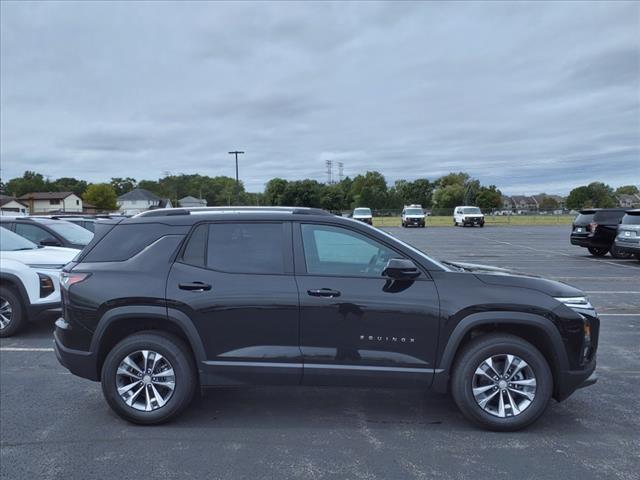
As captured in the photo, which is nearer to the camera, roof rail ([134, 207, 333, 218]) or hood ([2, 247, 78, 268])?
roof rail ([134, 207, 333, 218])

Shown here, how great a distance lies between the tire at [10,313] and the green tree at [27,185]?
5646 inches

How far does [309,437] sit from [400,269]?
4.98 feet

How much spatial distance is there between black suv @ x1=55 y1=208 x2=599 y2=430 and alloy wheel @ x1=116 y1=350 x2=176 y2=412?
0.01 m

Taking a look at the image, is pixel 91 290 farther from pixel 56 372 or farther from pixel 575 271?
pixel 575 271

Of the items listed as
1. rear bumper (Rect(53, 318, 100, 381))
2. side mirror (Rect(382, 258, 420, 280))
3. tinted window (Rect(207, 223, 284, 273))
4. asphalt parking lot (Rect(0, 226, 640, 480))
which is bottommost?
A: asphalt parking lot (Rect(0, 226, 640, 480))

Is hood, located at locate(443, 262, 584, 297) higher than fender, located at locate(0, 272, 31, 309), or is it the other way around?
hood, located at locate(443, 262, 584, 297)

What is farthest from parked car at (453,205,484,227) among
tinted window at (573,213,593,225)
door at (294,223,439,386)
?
door at (294,223,439,386)

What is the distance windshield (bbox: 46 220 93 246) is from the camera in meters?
9.82

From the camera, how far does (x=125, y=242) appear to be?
4410mm

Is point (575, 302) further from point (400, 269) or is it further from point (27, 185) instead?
point (27, 185)

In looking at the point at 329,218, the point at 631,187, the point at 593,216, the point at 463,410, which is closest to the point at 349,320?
the point at 329,218

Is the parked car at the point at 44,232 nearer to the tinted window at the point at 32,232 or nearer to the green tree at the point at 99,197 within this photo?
the tinted window at the point at 32,232

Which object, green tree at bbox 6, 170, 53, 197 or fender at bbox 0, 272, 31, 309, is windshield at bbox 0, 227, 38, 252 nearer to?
fender at bbox 0, 272, 31, 309

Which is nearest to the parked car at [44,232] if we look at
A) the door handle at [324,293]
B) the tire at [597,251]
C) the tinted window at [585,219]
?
the door handle at [324,293]
